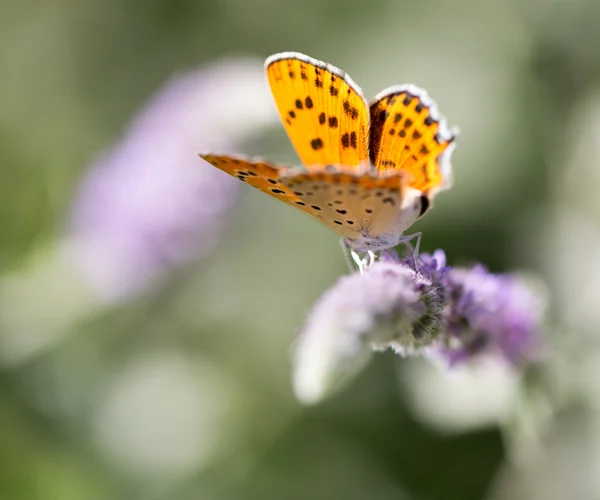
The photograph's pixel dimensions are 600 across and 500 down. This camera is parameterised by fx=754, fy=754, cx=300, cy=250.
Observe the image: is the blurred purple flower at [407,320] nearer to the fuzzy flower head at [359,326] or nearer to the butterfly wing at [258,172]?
the fuzzy flower head at [359,326]

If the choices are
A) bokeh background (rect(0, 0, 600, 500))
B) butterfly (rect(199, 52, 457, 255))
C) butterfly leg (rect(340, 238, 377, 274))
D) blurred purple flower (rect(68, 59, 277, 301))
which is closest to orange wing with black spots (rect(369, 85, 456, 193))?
butterfly (rect(199, 52, 457, 255))

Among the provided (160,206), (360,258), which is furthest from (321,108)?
(160,206)

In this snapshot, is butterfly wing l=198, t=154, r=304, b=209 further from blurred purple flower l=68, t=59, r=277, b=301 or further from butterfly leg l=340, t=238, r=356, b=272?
blurred purple flower l=68, t=59, r=277, b=301

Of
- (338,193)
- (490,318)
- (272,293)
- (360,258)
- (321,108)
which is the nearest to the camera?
(338,193)

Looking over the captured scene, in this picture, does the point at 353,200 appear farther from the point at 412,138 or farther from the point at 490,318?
the point at 490,318

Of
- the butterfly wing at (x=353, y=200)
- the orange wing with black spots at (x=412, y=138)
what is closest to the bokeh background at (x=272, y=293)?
the butterfly wing at (x=353, y=200)

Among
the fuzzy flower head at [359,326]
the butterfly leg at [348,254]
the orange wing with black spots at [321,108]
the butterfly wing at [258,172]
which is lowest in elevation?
the fuzzy flower head at [359,326]
